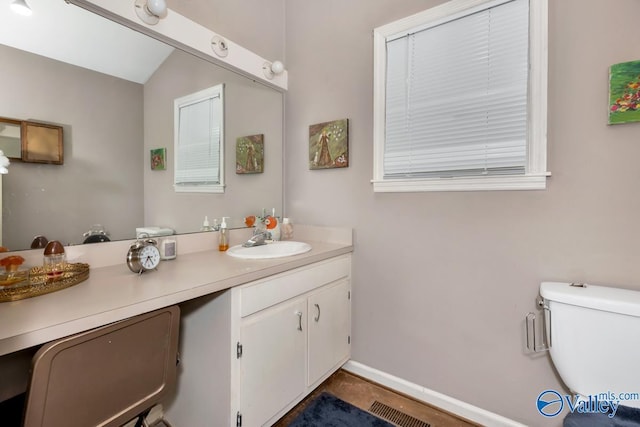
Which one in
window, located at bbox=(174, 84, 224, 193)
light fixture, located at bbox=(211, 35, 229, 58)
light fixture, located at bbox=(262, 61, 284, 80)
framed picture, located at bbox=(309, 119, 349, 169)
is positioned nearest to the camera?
window, located at bbox=(174, 84, 224, 193)

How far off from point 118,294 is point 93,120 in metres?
0.79

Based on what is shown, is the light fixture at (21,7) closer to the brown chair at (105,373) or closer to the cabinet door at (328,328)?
the brown chair at (105,373)

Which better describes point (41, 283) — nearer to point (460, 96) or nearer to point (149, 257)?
point (149, 257)

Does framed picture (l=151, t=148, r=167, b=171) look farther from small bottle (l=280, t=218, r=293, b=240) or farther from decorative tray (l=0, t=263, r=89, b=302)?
small bottle (l=280, t=218, r=293, b=240)

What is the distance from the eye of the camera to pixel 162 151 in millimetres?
1479

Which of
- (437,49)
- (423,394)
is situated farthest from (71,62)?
(423,394)

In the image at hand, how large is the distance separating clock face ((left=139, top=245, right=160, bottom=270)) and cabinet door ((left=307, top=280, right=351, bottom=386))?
0.77 metres

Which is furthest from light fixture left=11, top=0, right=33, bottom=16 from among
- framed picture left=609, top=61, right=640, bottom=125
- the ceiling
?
framed picture left=609, top=61, right=640, bottom=125

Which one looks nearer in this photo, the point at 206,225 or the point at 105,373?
the point at 105,373

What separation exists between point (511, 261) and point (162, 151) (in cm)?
183

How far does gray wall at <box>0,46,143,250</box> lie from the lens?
105cm

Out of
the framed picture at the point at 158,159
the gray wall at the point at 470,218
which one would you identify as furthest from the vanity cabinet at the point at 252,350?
the framed picture at the point at 158,159

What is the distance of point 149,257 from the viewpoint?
1179 millimetres

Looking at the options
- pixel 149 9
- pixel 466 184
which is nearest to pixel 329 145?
pixel 466 184
